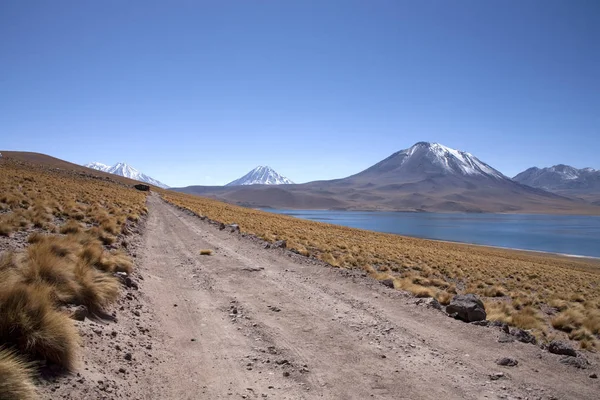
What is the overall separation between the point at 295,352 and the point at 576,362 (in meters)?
4.20

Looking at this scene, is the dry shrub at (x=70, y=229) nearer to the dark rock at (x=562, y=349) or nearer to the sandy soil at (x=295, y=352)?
the sandy soil at (x=295, y=352)

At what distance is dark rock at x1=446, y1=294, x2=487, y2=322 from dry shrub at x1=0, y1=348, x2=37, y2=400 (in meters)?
→ 7.18

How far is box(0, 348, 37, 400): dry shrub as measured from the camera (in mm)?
2779

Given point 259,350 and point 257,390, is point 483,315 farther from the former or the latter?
point 257,390

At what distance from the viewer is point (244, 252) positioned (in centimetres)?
1457

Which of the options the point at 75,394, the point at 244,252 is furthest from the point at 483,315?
the point at 244,252

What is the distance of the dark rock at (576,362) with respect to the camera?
17.7 ft

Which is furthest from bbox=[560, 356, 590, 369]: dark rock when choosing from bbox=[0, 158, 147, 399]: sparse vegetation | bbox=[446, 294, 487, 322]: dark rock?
bbox=[0, 158, 147, 399]: sparse vegetation

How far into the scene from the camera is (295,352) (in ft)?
17.8

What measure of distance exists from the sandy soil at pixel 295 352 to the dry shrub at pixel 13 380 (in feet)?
1.08

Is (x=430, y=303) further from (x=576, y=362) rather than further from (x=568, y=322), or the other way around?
(x=568, y=322)

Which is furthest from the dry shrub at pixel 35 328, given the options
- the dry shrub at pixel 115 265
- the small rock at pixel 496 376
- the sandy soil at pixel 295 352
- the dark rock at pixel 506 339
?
the dark rock at pixel 506 339

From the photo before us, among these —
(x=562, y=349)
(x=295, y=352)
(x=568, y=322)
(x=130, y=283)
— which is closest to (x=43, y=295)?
(x=295, y=352)

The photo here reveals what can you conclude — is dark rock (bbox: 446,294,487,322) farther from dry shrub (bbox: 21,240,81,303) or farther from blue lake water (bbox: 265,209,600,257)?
blue lake water (bbox: 265,209,600,257)
